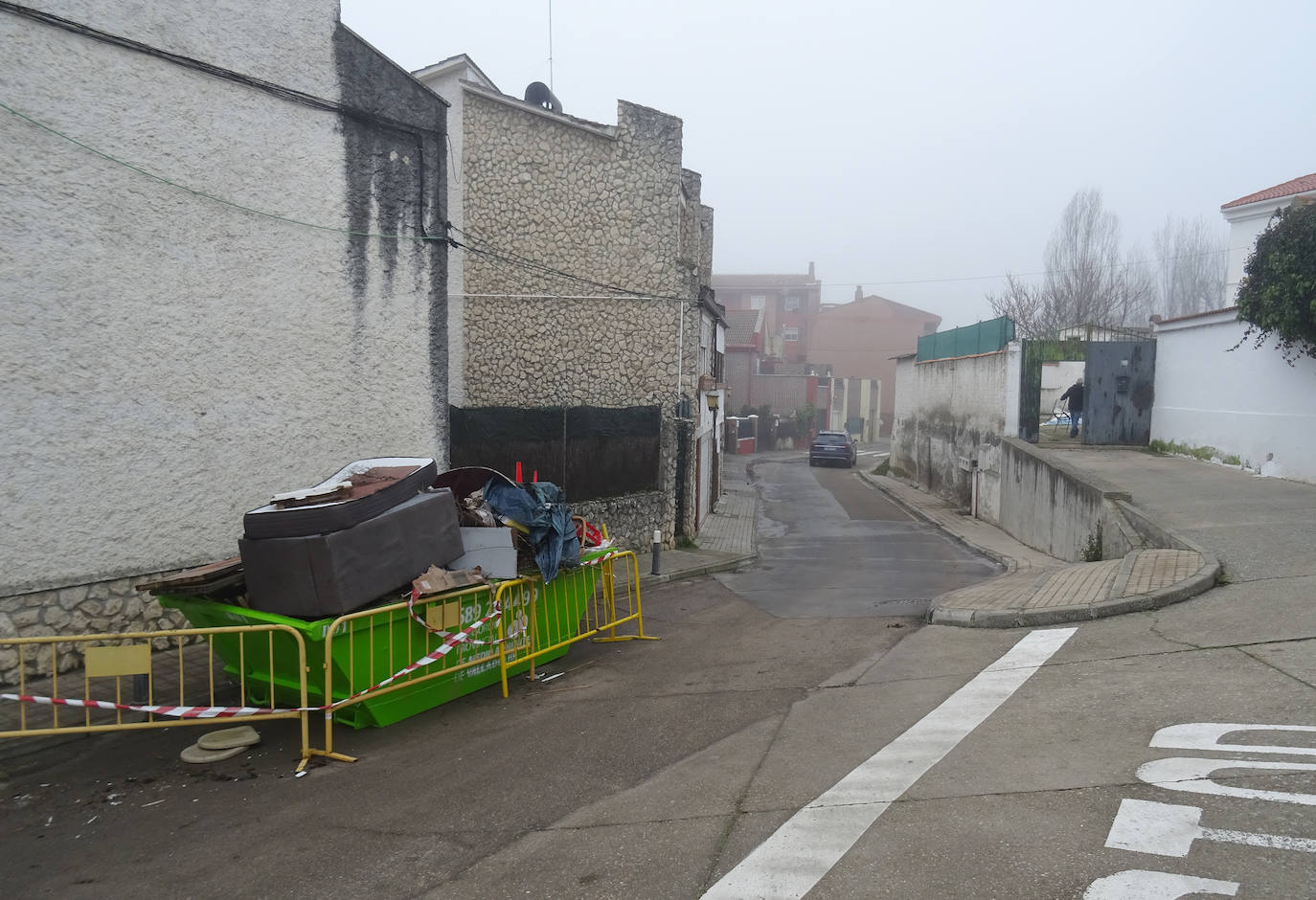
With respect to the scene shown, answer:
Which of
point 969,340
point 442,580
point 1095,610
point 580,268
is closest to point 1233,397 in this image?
point 969,340

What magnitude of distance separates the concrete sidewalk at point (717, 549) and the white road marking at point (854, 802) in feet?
25.3

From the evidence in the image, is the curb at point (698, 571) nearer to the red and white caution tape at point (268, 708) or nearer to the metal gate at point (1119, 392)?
the red and white caution tape at point (268, 708)

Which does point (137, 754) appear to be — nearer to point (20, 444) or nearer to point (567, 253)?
point (20, 444)

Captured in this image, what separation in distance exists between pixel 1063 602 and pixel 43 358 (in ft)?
32.0

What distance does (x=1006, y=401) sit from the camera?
2195 cm

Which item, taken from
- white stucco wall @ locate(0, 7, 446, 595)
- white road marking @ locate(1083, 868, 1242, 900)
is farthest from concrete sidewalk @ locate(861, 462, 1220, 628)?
white stucco wall @ locate(0, 7, 446, 595)

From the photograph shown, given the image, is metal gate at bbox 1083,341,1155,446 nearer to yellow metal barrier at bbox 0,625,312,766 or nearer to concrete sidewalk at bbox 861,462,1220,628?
concrete sidewalk at bbox 861,462,1220,628

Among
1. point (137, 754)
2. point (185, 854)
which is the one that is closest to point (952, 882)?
point (185, 854)

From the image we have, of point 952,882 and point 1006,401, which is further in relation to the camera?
point 1006,401

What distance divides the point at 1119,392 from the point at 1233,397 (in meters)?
4.05

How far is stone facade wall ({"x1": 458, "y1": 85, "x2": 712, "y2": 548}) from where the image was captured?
16531mm

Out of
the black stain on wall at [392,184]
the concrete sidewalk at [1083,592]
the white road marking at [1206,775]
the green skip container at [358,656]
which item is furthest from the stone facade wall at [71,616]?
the white road marking at [1206,775]

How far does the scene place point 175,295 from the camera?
8.89m

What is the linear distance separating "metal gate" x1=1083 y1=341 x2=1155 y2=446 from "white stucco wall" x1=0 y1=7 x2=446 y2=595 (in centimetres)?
1670
